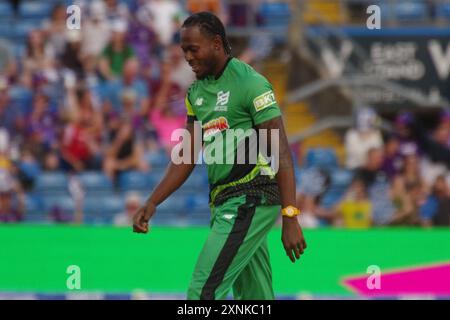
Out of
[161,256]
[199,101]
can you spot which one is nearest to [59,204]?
[161,256]

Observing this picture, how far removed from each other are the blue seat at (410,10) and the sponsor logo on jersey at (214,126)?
9.62m

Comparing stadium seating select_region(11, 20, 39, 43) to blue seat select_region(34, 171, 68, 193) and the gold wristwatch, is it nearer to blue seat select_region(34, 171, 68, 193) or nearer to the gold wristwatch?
blue seat select_region(34, 171, 68, 193)

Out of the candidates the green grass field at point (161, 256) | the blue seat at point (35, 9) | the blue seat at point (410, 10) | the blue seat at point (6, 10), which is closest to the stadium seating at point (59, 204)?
the green grass field at point (161, 256)

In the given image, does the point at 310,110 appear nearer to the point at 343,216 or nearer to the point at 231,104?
the point at 343,216

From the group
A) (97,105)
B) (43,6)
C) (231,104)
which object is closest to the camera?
(231,104)

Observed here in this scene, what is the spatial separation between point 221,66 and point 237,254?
1087 millimetres

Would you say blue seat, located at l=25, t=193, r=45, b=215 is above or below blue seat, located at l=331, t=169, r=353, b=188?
below

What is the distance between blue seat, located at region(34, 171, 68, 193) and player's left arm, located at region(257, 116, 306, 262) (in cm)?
775

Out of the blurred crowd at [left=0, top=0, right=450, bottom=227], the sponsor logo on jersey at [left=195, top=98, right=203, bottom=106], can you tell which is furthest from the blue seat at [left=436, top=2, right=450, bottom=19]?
the sponsor logo on jersey at [left=195, top=98, right=203, bottom=106]

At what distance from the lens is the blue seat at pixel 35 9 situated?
16.4 meters

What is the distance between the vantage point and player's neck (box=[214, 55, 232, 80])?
711 centimetres
